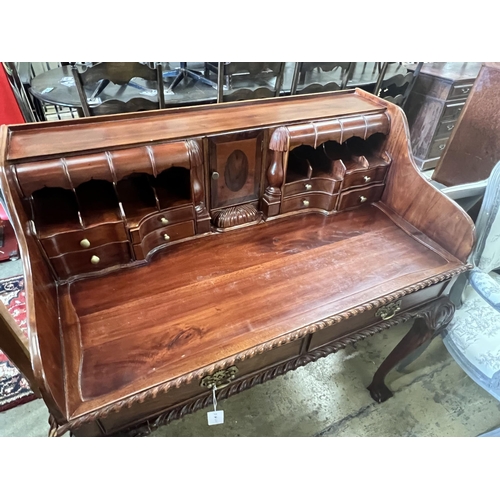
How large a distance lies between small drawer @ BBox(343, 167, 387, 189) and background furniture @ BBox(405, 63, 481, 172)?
6.00 feet

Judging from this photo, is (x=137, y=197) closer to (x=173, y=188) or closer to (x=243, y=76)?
(x=173, y=188)

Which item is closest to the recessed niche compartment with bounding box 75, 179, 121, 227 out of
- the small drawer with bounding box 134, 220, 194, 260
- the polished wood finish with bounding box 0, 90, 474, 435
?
the polished wood finish with bounding box 0, 90, 474, 435

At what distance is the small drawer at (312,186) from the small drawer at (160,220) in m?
0.36

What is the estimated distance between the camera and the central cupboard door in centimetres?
103

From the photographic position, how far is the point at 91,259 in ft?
3.09

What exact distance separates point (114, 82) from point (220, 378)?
5.18 feet

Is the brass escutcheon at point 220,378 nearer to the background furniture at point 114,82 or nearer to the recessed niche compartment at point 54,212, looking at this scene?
the recessed niche compartment at point 54,212

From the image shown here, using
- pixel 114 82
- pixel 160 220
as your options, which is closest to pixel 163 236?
pixel 160 220

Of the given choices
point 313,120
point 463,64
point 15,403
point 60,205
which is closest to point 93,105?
point 60,205

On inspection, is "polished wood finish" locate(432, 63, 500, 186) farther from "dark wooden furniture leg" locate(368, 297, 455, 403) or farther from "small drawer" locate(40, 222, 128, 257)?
"small drawer" locate(40, 222, 128, 257)

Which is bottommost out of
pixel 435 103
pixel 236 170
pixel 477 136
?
pixel 435 103

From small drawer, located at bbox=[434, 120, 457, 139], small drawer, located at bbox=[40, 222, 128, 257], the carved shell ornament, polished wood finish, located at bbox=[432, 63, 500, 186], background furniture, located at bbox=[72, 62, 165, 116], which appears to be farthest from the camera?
small drawer, located at bbox=[434, 120, 457, 139]

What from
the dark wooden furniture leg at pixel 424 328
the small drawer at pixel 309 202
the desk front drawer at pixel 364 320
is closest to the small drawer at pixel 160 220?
the small drawer at pixel 309 202

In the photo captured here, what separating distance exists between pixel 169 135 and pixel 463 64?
3.16 m
